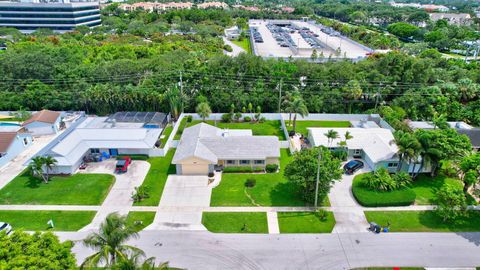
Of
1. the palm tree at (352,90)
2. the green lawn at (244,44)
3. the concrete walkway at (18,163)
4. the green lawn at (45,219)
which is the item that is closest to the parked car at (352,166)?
the palm tree at (352,90)

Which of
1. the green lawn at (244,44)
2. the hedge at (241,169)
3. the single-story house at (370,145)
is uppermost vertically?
the green lawn at (244,44)

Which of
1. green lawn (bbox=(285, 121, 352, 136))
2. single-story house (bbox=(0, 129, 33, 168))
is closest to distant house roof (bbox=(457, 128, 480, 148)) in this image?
green lawn (bbox=(285, 121, 352, 136))

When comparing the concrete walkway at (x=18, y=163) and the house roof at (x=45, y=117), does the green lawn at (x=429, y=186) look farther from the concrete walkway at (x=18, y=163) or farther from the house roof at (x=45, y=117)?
the house roof at (x=45, y=117)

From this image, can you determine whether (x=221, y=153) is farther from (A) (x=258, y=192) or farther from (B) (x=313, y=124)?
(B) (x=313, y=124)

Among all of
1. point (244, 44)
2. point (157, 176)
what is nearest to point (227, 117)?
point (157, 176)

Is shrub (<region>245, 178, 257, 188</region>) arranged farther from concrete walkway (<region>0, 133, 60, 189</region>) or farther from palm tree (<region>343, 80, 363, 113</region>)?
palm tree (<region>343, 80, 363, 113</region>)

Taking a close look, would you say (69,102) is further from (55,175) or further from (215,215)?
(215,215)
